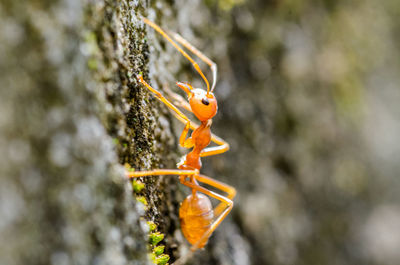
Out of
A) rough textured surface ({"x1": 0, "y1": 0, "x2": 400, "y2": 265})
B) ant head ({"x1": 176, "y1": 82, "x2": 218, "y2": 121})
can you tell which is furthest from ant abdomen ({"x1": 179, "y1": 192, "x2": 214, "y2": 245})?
ant head ({"x1": 176, "y1": 82, "x2": 218, "y2": 121})

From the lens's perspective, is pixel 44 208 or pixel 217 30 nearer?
pixel 44 208

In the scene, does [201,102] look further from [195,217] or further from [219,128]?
[219,128]

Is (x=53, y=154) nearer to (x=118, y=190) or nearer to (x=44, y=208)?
(x=44, y=208)

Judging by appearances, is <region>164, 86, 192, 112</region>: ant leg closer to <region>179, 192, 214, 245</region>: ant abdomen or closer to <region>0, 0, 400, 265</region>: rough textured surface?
<region>0, 0, 400, 265</region>: rough textured surface

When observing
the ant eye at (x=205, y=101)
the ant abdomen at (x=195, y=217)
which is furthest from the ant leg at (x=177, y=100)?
the ant abdomen at (x=195, y=217)

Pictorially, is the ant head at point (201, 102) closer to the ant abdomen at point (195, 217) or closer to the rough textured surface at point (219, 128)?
the rough textured surface at point (219, 128)

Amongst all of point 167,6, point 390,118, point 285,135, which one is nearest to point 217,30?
point 167,6

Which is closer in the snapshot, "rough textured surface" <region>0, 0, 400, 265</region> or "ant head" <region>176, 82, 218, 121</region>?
"rough textured surface" <region>0, 0, 400, 265</region>

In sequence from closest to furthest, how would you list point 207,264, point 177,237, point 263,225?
point 177,237
point 207,264
point 263,225

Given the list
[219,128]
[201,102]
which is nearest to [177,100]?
[201,102]
